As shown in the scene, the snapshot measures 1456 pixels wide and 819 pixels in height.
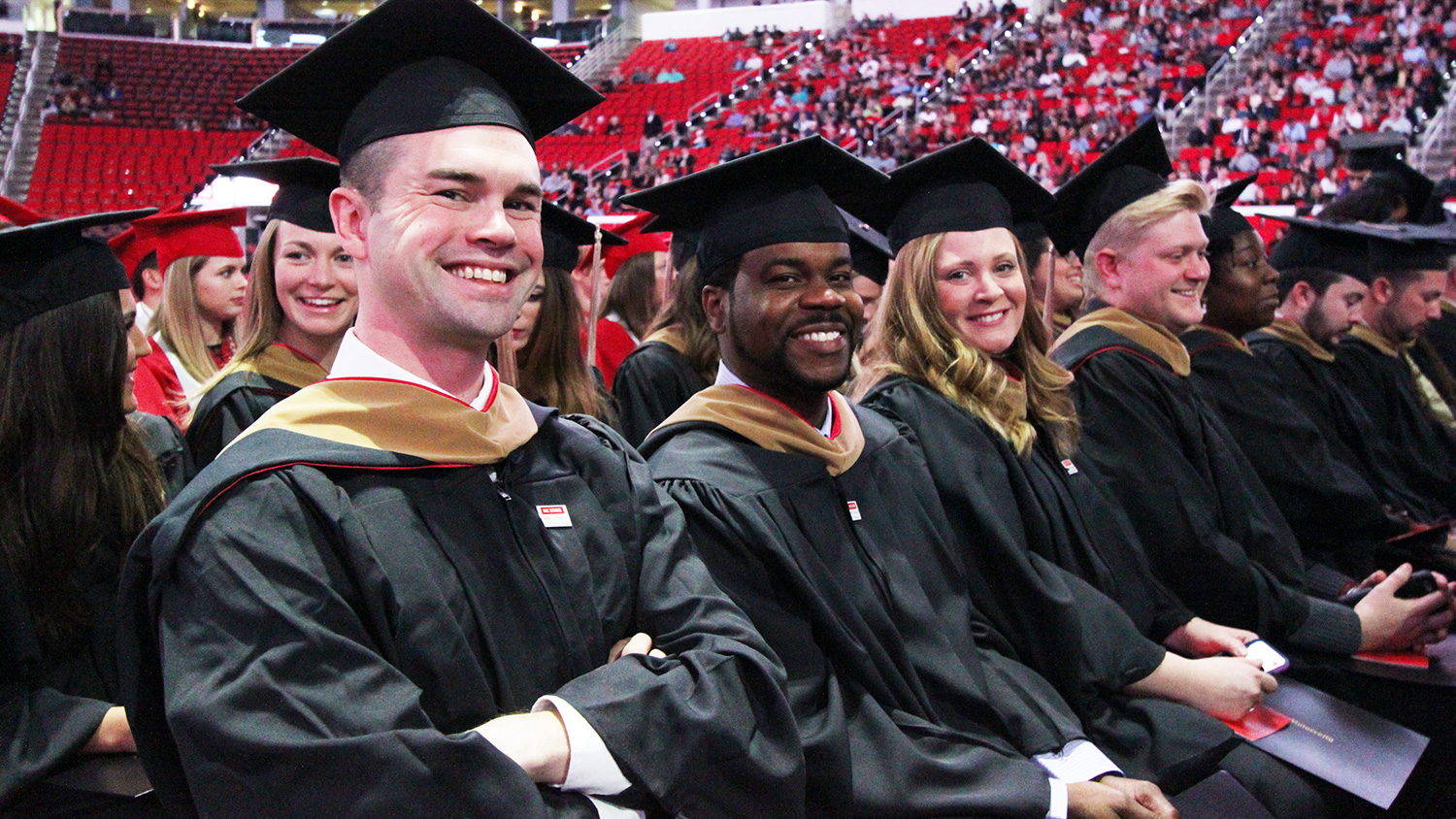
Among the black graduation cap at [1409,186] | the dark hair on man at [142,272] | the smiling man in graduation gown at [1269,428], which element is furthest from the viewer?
the black graduation cap at [1409,186]

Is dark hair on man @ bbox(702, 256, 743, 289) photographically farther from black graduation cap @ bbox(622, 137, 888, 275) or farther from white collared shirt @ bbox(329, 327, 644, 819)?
white collared shirt @ bbox(329, 327, 644, 819)

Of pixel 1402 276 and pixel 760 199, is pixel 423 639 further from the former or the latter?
pixel 1402 276

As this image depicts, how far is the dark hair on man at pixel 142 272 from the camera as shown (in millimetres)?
5766

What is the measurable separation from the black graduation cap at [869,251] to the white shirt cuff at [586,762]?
9.40ft

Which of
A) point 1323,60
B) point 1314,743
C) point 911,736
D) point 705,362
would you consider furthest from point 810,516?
point 1323,60

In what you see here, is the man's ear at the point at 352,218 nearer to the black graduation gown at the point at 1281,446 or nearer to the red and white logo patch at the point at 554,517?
the red and white logo patch at the point at 554,517

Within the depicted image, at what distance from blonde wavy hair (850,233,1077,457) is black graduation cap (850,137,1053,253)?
0.22ft

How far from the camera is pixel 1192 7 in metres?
21.8

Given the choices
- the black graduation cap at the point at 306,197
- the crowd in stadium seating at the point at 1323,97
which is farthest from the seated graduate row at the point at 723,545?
the crowd in stadium seating at the point at 1323,97

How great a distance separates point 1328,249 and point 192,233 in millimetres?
4723

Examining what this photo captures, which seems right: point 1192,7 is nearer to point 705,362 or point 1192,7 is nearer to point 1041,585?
point 705,362

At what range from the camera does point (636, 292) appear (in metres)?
5.91

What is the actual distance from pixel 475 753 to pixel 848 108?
22830mm

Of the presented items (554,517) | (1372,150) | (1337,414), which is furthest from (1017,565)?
(1372,150)
